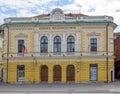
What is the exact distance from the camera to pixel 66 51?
2229 inches

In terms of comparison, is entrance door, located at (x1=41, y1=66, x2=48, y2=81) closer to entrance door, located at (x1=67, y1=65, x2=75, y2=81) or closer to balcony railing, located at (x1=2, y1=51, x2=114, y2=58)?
balcony railing, located at (x1=2, y1=51, x2=114, y2=58)

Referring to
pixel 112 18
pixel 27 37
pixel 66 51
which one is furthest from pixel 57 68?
pixel 112 18

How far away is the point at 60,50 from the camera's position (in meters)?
56.8

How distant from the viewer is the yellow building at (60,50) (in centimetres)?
5588

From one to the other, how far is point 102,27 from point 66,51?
6.37 meters

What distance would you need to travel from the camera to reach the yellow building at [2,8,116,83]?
5588 centimetres

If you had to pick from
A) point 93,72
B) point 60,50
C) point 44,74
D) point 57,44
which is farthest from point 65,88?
point 57,44

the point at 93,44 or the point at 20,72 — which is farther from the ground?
the point at 93,44

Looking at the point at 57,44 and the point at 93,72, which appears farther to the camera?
the point at 57,44

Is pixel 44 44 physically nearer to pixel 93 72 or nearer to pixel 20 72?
pixel 20 72

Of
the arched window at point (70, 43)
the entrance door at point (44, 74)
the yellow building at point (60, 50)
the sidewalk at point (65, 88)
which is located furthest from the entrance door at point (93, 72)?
the sidewalk at point (65, 88)

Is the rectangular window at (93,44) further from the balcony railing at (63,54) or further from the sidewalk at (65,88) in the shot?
the sidewalk at (65,88)

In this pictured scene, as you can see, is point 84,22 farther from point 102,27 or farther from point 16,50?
point 16,50

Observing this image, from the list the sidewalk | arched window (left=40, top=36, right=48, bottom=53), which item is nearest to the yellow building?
arched window (left=40, top=36, right=48, bottom=53)
